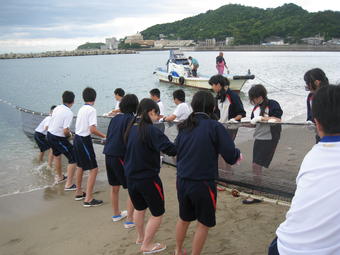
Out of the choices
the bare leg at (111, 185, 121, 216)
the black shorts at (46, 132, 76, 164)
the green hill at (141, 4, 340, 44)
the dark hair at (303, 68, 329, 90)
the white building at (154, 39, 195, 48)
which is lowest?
the bare leg at (111, 185, 121, 216)

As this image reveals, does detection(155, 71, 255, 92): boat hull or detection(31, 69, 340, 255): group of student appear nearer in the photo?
detection(31, 69, 340, 255): group of student

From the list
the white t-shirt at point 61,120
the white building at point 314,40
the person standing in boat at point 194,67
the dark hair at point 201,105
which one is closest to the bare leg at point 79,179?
the white t-shirt at point 61,120

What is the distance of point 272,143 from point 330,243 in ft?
10.7

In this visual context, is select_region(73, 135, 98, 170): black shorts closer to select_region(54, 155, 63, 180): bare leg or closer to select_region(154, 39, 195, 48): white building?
select_region(54, 155, 63, 180): bare leg

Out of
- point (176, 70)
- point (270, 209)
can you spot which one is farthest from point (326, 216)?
point (176, 70)

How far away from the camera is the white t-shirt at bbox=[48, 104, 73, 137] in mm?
6121

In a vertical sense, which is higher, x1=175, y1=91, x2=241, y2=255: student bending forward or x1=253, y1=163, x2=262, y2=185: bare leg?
x1=175, y1=91, x2=241, y2=255: student bending forward

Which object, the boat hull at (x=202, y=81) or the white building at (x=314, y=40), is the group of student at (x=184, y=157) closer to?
the boat hull at (x=202, y=81)

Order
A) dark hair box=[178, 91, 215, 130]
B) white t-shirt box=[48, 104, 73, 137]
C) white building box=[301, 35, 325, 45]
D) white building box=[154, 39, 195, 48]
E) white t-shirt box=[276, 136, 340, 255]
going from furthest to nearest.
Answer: white building box=[154, 39, 195, 48]
white building box=[301, 35, 325, 45]
white t-shirt box=[48, 104, 73, 137]
dark hair box=[178, 91, 215, 130]
white t-shirt box=[276, 136, 340, 255]

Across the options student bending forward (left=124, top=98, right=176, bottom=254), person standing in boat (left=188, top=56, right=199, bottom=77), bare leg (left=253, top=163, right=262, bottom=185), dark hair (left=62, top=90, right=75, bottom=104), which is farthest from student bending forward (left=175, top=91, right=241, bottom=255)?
person standing in boat (left=188, top=56, right=199, bottom=77)

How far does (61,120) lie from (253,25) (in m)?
140

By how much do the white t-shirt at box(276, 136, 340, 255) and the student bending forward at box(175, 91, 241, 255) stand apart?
149 cm

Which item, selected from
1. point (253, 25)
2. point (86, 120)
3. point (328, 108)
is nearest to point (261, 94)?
point (86, 120)

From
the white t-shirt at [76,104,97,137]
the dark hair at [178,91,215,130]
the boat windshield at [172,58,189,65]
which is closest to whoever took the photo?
the dark hair at [178,91,215,130]
